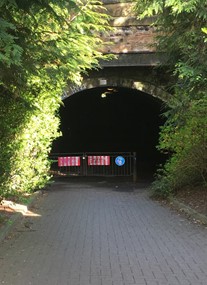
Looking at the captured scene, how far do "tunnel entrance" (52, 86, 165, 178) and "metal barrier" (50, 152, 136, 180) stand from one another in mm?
6145

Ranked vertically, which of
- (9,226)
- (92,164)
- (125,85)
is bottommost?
(9,226)

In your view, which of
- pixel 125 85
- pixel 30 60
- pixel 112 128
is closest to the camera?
Answer: pixel 30 60

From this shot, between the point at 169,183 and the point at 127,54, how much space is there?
17.3 ft

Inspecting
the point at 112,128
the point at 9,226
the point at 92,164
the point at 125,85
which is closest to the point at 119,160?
the point at 92,164

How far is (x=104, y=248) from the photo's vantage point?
7.36 meters

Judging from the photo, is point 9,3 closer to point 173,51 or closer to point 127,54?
point 173,51

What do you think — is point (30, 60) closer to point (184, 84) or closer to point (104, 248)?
point (104, 248)

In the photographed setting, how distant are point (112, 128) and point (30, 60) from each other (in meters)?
31.5

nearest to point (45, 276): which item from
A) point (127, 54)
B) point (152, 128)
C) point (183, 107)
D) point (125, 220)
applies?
point (125, 220)

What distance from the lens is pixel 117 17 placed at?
16172 mm

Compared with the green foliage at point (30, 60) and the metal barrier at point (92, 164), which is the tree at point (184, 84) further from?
the metal barrier at point (92, 164)

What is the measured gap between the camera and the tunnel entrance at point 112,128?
3167 centimetres

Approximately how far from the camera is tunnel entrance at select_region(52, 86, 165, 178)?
3167 centimetres

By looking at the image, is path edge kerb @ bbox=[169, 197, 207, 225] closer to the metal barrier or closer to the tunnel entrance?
the metal barrier
